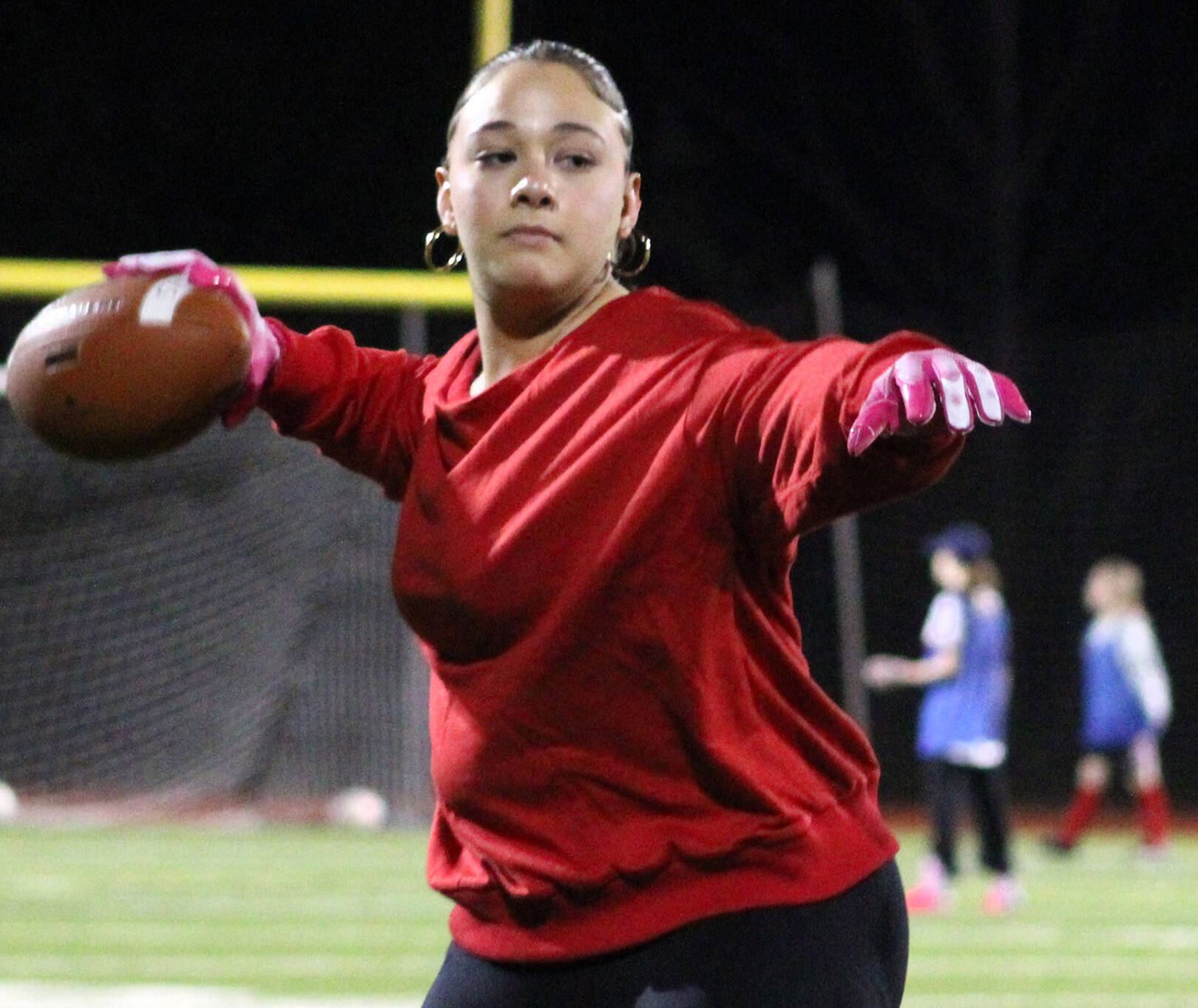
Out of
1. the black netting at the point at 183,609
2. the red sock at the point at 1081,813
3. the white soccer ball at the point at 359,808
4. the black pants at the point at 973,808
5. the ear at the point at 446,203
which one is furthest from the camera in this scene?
the white soccer ball at the point at 359,808

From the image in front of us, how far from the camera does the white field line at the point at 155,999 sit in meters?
5.46

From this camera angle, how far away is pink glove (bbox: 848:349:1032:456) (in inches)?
66.5

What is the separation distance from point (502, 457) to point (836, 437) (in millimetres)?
437

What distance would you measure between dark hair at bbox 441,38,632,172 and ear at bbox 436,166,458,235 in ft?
0.43

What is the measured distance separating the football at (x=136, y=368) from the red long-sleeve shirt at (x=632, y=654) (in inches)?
11.6

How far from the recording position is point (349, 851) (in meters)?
10.4

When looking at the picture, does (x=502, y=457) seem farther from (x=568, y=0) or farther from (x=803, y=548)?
(x=568, y=0)

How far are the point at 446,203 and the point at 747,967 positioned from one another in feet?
3.00

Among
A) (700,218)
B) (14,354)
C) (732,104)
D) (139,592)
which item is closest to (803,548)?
(139,592)

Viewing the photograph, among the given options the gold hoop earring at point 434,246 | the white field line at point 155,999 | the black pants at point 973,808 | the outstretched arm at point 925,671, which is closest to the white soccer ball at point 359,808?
the outstretched arm at point 925,671

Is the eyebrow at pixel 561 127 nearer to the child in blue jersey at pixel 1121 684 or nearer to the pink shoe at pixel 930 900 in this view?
the pink shoe at pixel 930 900

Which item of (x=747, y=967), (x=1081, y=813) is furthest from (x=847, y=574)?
(x=747, y=967)

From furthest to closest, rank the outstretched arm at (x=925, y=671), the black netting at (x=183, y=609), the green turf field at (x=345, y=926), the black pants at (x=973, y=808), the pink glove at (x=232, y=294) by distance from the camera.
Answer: the black netting at (x=183, y=609)
the outstretched arm at (x=925, y=671)
the black pants at (x=973, y=808)
the green turf field at (x=345, y=926)
the pink glove at (x=232, y=294)

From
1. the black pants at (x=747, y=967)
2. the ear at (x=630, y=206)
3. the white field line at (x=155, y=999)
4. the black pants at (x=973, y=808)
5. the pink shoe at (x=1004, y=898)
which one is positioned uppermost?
the ear at (x=630, y=206)
